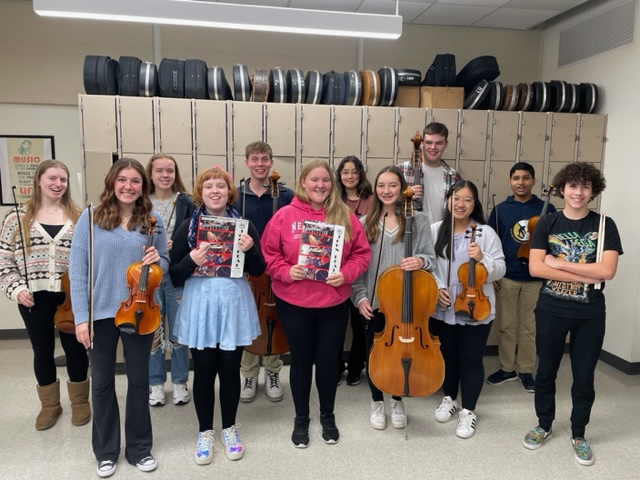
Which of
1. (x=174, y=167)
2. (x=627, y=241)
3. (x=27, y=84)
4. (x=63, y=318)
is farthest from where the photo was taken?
(x=27, y=84)

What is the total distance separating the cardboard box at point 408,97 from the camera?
180 inches

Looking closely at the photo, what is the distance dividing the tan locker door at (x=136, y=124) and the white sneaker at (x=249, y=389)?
2.22 m

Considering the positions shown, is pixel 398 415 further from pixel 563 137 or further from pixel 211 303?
pixel 563 137

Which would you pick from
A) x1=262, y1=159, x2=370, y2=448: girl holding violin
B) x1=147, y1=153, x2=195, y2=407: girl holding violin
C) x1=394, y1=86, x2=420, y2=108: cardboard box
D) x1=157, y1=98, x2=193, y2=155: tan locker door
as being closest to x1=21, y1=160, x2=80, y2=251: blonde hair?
x1=147, y1=153, x2=195, y2=407: girl holding violin

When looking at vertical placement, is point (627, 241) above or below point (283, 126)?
below

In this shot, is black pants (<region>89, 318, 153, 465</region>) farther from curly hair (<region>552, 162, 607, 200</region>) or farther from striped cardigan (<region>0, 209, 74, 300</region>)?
curly hair (<region>552, 162, 607, 200</region>)

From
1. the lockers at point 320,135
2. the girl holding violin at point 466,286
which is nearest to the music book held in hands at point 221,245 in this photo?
the girl holding violin at point 466,286

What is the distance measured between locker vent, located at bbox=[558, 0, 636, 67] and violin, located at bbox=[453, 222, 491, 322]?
9.74ft

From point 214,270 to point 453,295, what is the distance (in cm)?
144

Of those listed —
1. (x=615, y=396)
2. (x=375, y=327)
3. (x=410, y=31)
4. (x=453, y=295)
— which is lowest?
(x=615, y=396)

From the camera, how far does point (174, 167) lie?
313cm

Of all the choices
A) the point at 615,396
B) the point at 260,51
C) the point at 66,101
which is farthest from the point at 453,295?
the point at 66,101

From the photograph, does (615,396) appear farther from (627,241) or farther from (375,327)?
(375,327)

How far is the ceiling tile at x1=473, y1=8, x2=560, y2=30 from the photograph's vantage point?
4.73 metres
